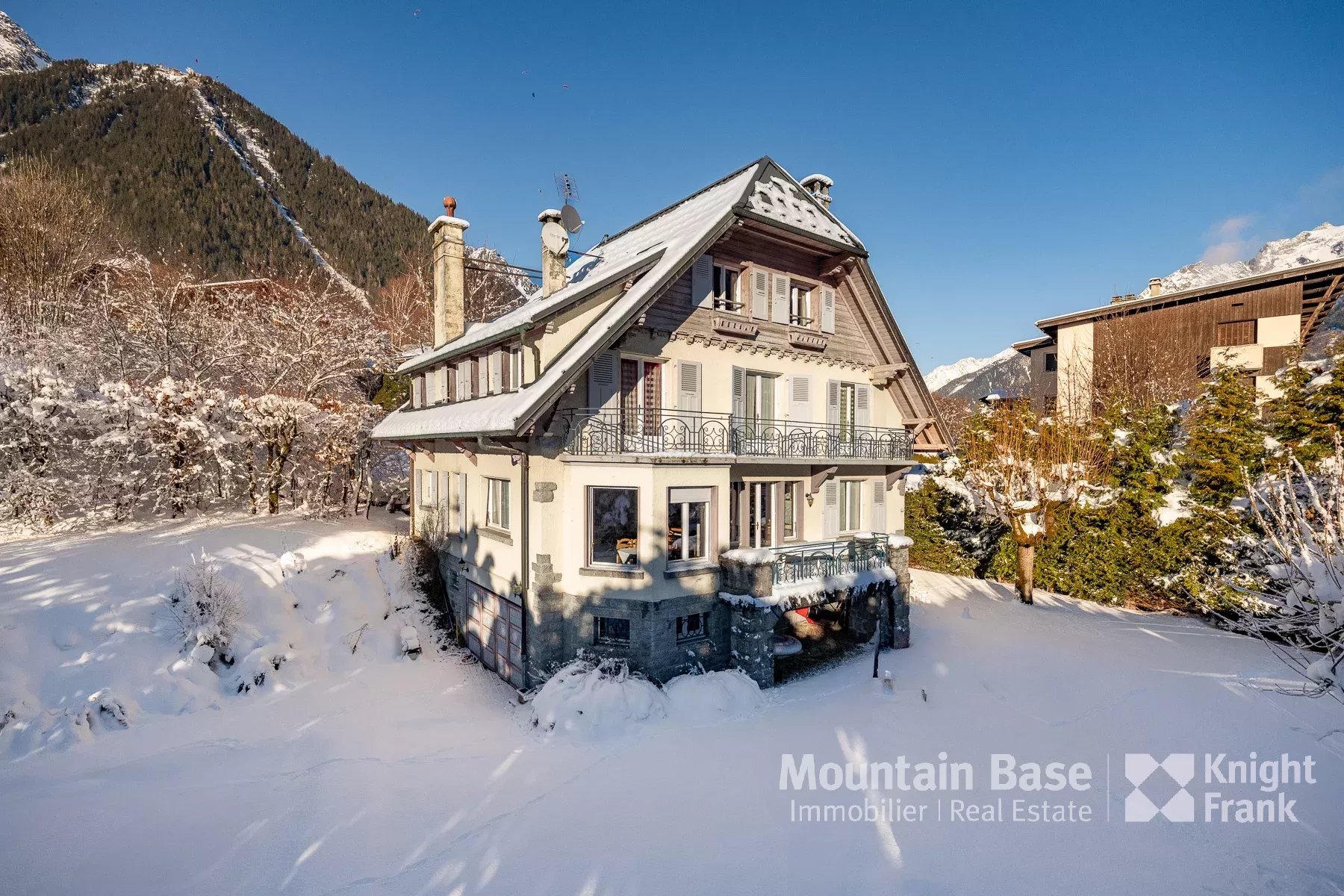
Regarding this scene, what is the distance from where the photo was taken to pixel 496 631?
1616cm

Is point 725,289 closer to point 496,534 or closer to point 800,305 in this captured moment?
point 800,305

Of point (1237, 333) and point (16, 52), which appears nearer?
point (1237, 333)

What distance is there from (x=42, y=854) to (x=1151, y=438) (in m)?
29.5

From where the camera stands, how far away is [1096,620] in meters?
18.8

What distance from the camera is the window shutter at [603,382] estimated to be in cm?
1393

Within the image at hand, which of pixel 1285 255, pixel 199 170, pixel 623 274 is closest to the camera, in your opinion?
pixel 623 274

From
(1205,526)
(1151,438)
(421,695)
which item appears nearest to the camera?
(421,695)

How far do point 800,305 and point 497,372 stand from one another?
951 centimetres

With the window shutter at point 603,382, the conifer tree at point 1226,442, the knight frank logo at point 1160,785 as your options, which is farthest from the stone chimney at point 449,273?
the conifer tree at point 1226,442

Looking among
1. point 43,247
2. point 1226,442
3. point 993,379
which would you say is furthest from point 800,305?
point 993,379

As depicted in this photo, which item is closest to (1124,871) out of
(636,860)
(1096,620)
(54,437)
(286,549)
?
(636,860)

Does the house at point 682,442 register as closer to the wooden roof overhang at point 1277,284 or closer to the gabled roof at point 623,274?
the gabled roof at point 623,274

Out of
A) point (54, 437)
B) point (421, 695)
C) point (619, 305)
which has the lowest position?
point (421, 695)

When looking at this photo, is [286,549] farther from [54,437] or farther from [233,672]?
[54,437]
